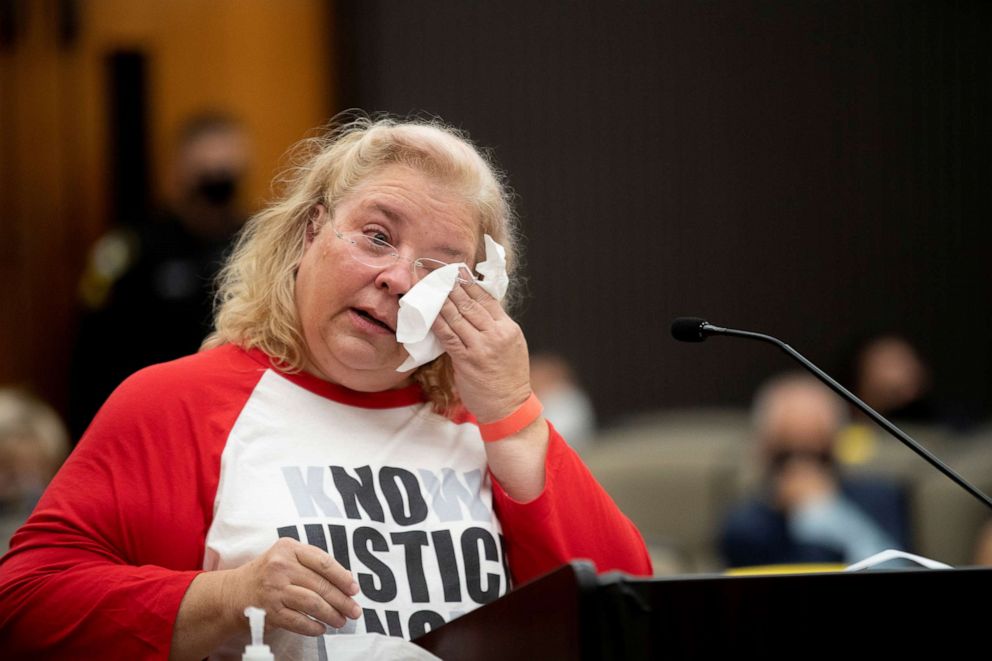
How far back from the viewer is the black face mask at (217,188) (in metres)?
4.27

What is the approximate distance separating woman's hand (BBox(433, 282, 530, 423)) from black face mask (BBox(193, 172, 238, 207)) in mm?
2507

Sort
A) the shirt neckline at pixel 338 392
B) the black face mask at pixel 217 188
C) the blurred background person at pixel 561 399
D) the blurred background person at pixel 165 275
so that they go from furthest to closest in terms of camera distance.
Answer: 1. the blurred background person at pixel 561 399
2. the black face mask at pixel 217 188
3. the blurred background person at pixel 165 275
4. the shirt neckline at pixel 338 392

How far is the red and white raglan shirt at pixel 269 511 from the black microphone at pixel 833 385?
271 mm

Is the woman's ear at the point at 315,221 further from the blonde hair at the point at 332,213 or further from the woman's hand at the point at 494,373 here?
the woman's hand at the point at 494,373

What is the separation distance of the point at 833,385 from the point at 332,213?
748 millimetres

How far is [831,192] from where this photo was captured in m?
6.23

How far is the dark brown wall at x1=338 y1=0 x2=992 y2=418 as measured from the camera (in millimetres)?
6219

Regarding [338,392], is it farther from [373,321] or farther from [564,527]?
[564,527]

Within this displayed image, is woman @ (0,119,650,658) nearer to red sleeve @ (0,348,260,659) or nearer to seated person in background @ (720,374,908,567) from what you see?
red sleeve @ (0,348,260,659)

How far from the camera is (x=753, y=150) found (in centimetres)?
625

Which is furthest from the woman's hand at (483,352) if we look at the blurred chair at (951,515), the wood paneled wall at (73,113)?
the wood paneled wall at (73,113)

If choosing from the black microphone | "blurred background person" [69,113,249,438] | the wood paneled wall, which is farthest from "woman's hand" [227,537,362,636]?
the wood paneled wall

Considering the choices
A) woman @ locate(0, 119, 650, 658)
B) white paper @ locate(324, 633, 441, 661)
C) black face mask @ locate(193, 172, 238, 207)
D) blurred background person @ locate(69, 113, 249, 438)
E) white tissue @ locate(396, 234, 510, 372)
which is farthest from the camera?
black face mask @ locate(193, 172, 238, 207)

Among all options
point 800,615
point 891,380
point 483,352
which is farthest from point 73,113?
point 800,615
